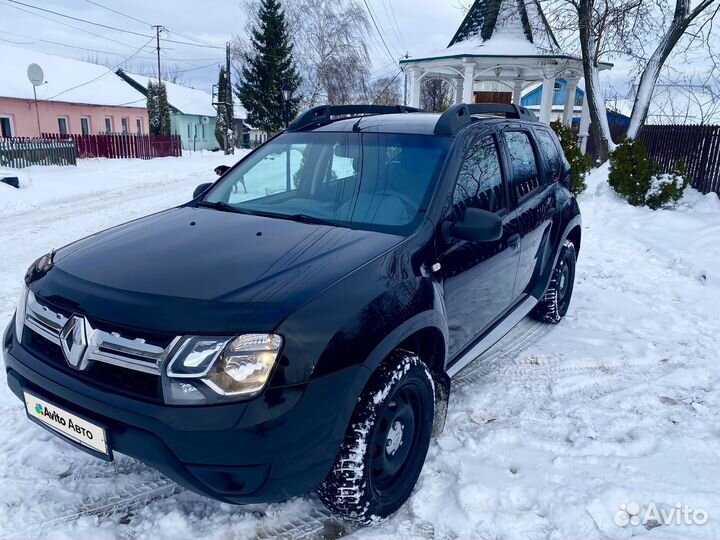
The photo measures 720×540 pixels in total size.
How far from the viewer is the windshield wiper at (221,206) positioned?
3291mm

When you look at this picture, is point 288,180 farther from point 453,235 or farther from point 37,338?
point 37,338

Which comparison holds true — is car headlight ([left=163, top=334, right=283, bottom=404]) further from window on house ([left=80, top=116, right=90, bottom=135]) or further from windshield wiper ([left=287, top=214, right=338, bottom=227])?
window on house ([left=80, top=116, right=90, bottom=135])

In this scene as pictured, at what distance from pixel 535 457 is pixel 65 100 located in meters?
34.1

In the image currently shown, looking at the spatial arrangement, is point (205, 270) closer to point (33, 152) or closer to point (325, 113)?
point (325, 113)

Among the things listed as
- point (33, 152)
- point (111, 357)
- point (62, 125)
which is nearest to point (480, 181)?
point (111, 357)

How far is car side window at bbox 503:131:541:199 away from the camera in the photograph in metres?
3.83

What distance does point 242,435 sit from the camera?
1906 mm

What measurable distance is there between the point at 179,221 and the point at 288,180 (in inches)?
34.2

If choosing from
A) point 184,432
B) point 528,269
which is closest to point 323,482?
point 184,432

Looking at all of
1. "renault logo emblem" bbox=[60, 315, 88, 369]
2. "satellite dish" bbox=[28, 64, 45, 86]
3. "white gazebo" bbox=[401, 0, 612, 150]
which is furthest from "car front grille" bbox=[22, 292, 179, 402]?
"satellite dish" bbox=[28, 64, 45, 86]

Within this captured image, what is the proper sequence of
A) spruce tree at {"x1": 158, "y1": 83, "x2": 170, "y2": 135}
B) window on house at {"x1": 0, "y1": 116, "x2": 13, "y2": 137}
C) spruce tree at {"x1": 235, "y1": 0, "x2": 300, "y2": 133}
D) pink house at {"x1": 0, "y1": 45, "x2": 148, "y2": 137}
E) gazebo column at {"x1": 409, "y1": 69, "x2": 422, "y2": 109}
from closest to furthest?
gazebo column at {"x1": 409, "y1": 69, "x2": 422, "y2": 109}, window on house at {"x1": 0, "y1": 116, "x2": 13, "y2": 137}, pink house at {"x1": 0, "y1": 45, "x2": 148, "y2": 137}, spruce tree at {"x1": 235, "y1": 0, "x2": 300, "y2": 133}, spruce tree at {"x1": 158, "y1": 83, "x2": 170, "y2": 135}

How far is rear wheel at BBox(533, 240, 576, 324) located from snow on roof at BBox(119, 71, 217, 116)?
151 feet

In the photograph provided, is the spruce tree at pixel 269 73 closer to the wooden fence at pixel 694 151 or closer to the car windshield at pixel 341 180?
the wooden fence at pixel 694 151

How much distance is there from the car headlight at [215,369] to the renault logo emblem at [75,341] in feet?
1.35
